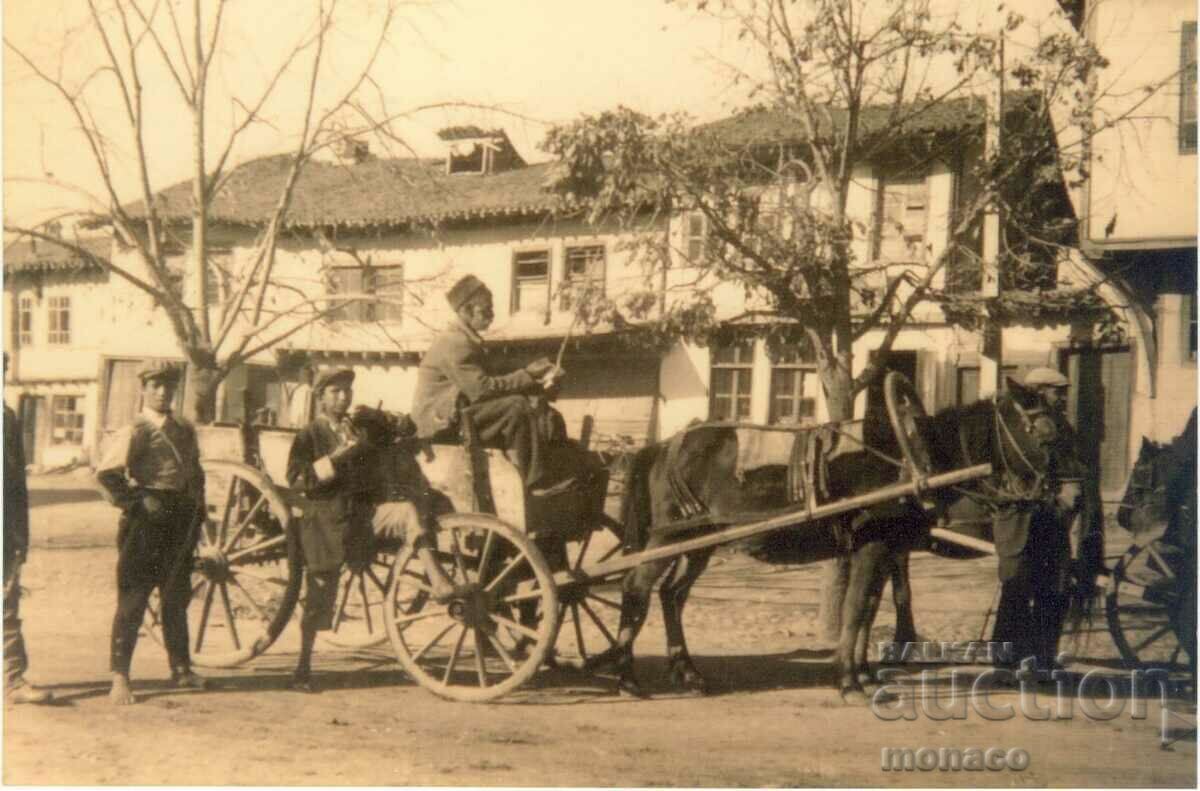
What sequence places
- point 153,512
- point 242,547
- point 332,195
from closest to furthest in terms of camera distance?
point 153,512 < point 242,547 < point 332,195

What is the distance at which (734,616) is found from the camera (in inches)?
376

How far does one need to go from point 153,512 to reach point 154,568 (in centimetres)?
31

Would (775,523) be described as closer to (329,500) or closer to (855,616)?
(855,616)

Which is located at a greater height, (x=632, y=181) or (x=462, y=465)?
(x=632, y=181)

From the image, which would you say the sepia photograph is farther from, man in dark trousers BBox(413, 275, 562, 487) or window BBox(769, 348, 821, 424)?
window BBox(769, 348, 821, 424)

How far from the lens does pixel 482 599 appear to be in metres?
6.13

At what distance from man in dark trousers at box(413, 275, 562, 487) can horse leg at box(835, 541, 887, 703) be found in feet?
5.89

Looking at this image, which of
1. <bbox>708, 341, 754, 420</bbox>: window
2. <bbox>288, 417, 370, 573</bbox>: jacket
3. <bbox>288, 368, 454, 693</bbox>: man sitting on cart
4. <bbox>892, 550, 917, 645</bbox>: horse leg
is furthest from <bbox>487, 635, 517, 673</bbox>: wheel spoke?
<bbox>708, 341, 754, 420</bbox>: window

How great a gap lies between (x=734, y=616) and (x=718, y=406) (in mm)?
5984

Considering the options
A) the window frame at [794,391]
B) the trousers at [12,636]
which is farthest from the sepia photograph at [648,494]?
the window frame at [794,391]

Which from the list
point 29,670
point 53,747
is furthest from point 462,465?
point 29,670

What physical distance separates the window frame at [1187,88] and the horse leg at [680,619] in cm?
451

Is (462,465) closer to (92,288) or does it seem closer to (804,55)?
(804,55)

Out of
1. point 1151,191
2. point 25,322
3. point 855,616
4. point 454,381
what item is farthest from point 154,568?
point 1151,191
